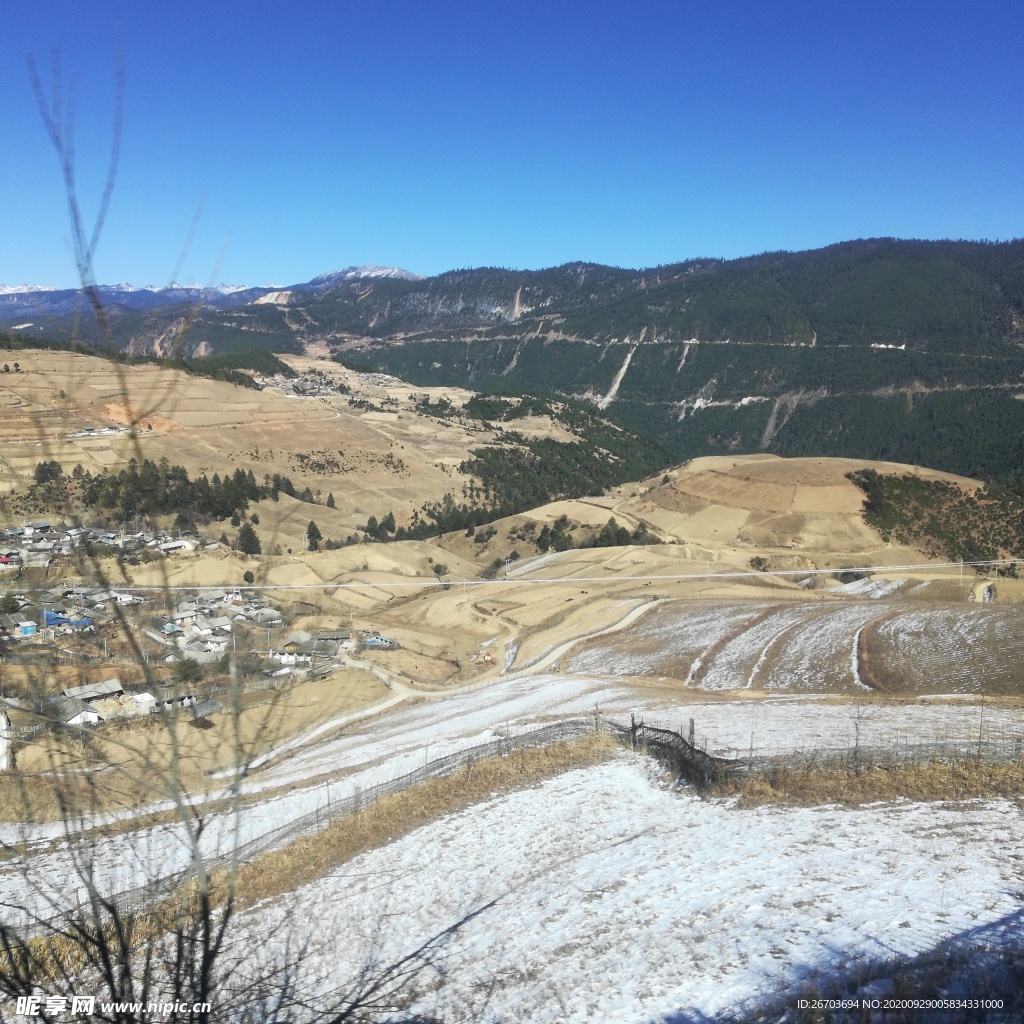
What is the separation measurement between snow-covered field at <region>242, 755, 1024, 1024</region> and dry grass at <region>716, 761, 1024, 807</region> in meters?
0.54

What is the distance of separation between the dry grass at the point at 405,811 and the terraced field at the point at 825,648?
37.1 ft

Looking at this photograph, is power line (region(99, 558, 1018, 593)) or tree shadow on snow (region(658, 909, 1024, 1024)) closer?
tree shadow on snow (region(658, 909, 1024, 1024))

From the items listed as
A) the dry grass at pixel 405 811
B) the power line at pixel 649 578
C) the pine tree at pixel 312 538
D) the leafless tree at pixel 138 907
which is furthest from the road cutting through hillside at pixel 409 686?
the pine tree at pixel 312 538

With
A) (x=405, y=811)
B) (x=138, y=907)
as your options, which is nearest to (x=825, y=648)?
(x=405, y=811)

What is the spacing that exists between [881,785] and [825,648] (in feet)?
57.4

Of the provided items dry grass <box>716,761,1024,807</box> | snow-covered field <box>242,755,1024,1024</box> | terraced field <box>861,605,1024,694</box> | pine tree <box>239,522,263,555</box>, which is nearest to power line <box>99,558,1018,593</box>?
pine tree <box>239,522,263,555</box>

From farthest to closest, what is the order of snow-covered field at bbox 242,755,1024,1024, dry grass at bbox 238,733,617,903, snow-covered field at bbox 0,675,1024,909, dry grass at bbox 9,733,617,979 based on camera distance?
snow-covered field at bbox 0,675,1024,909 < dry grass at bbox 238,733,617,903 < dry grass at bbox 9,733,617,979 < snow-covered field at bbox 242,755,1024,1024

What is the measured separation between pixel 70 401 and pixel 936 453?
545 feet

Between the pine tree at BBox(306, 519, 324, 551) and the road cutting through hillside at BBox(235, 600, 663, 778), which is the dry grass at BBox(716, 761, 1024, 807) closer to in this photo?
the road cutting through hillside at BBox(235, 600, 663, 778)

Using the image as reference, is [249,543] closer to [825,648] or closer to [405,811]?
[825,648]

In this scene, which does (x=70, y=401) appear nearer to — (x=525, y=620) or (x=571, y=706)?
(x=571, y=706)

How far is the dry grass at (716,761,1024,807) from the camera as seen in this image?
45.5ft

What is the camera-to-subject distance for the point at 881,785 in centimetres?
1453

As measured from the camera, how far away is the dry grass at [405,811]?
13180mm
